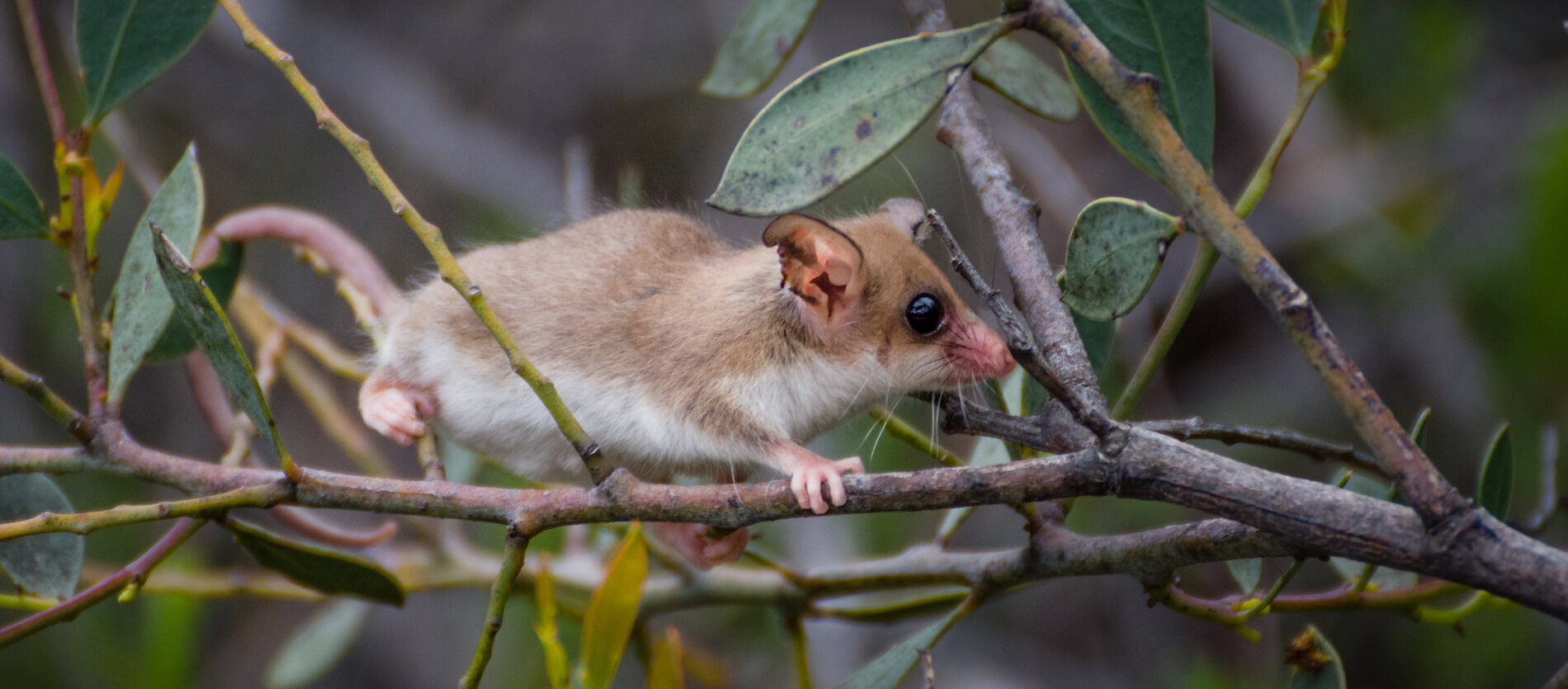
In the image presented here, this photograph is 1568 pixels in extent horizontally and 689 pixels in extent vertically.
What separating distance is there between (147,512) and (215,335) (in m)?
0.22

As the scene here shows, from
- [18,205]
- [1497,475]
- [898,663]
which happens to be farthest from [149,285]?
[1497,475]

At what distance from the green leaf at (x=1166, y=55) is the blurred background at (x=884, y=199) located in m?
1.12

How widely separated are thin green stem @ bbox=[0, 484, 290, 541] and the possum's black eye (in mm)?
991

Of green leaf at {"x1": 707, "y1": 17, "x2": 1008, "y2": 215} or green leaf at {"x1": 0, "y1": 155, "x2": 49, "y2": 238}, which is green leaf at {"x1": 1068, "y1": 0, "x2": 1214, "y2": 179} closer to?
green leaf at {"x1": 707, "y1": 17, "x2": 1008, "y2": 215}

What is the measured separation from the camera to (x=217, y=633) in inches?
177

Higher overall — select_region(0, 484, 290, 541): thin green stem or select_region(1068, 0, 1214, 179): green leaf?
select_region(1068, 0, 1214, 179): green leaf

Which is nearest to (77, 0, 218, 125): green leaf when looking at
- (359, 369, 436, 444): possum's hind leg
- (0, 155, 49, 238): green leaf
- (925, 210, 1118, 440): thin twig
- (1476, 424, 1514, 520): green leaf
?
(0, 155, 49, 238): green leaf

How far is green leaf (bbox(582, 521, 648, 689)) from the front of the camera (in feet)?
4.05

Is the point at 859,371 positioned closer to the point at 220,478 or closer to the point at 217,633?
the point at 220,478

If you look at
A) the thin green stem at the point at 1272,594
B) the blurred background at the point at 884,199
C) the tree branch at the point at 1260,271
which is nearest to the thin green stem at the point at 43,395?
the blurred background at the point at 884,199

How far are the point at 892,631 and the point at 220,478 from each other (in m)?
2.94

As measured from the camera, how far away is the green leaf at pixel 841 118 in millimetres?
987

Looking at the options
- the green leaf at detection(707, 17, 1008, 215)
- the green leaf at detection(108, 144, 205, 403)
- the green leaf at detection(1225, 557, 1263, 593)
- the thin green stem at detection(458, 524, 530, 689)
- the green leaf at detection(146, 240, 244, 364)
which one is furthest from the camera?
the green leaf at detection(146, 240, 244, 364)

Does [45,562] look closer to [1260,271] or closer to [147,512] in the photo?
[147,512]
